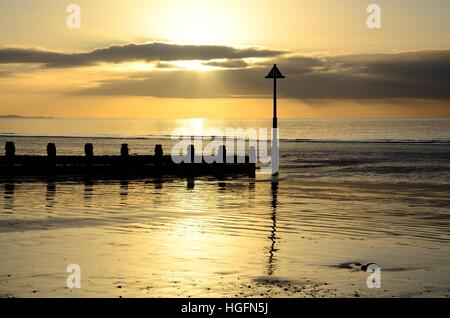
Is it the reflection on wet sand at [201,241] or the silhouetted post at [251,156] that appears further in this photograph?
the silhouetted post at [251,156]

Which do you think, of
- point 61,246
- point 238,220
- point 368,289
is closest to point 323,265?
point 368,289

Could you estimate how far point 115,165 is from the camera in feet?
122

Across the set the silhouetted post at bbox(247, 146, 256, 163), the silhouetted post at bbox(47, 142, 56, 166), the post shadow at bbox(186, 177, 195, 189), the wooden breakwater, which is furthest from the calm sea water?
the silhouetted post at bbox(247, 146, 256, 163)

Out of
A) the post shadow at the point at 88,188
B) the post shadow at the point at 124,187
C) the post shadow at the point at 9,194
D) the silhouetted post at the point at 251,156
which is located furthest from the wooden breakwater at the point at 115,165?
the post shadow at the point at 9,194

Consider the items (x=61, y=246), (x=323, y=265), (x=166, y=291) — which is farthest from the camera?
(x=61, y=246)

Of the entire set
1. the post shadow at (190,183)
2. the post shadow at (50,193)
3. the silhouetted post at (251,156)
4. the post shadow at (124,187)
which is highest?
the silhouetted post at (251,156)

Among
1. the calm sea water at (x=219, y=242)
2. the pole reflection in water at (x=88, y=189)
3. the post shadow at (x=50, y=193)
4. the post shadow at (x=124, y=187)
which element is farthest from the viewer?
the post shadow at (x=124, y=187)

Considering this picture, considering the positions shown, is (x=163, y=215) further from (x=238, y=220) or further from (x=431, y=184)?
(x=431, y=184)

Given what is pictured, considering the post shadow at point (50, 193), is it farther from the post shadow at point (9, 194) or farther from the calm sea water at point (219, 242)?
the post shadow at point (9, 194)

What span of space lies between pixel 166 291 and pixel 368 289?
2.96 m

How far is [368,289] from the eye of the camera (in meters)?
10.7

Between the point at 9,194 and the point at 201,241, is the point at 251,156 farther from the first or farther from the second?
the point at 201,241

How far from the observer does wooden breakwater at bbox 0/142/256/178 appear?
34.5 m

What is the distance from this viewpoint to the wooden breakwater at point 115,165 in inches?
1358
